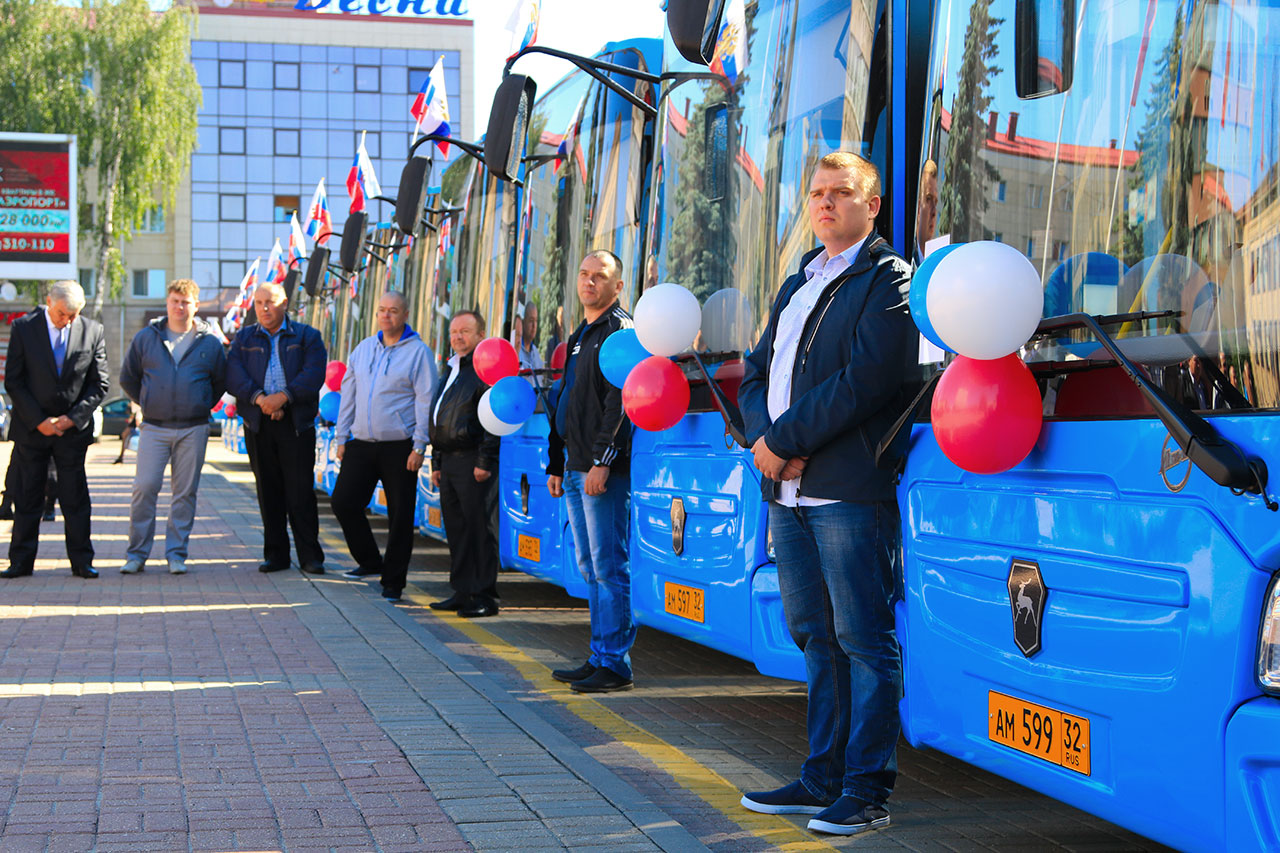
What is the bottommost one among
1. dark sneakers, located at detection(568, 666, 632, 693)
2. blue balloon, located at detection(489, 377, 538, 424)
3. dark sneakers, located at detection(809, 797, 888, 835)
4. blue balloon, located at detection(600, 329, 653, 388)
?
dark sneakers, located at detection(568, 666, 632, 693)

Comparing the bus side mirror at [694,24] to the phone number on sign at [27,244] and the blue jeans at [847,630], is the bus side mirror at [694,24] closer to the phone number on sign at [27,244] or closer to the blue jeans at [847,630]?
the blue jeans at [847,630]

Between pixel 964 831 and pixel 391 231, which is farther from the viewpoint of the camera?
pixel 391 231

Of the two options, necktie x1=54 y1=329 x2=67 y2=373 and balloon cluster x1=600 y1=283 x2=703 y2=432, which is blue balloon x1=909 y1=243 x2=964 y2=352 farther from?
necktie x1=54 y1=329 x2=67 y2=373

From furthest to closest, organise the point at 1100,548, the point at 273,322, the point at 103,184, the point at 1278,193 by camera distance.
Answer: the point at 103,184 < the point at 273,322 < the point at 1100,548 < the point at 1278,193

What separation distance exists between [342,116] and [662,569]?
63784mm

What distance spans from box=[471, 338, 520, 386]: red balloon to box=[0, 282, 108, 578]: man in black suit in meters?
3.28

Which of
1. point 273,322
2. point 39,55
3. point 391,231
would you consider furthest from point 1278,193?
point 39,55

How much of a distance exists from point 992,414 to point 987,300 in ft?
0.91

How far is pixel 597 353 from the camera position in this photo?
6449 millimetres

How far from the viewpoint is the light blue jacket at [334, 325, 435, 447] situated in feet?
31.3

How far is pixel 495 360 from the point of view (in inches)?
316

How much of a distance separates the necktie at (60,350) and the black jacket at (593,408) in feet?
16.3

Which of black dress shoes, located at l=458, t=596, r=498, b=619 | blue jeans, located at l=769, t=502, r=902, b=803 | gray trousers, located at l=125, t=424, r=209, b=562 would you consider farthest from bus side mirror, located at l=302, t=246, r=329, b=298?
blue jeans, located at l=769, t=502, r=902, b=803

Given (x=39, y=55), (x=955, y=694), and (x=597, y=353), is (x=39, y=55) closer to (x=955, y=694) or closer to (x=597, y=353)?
(x=597, y=353)
